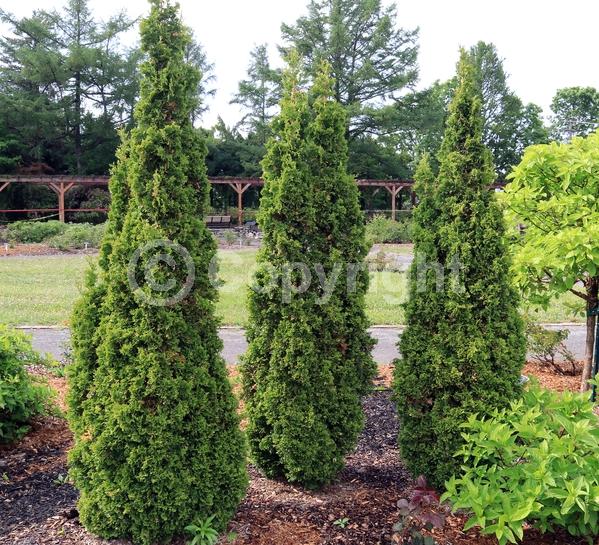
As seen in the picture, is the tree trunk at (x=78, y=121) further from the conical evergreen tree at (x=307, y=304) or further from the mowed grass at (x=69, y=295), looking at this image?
the conical evergreen tree at (x=307, y=304)

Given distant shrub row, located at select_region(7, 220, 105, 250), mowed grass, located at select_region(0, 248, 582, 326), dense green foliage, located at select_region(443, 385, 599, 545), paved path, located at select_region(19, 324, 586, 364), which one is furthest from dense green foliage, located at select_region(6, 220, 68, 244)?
dense green foliage, located at select_region(443, 385, 599, 545)

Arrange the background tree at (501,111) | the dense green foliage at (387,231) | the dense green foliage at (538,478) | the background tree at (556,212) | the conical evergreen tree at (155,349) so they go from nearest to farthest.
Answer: the dense green foliage at (538,478)
the conical evergreen tree at (155,349)
the background tree at (556,212)
the dense green foliage at (387,231)
the background tree at (501,111)

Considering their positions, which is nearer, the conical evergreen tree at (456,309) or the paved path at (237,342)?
the conical evergreen tree at (456,309)

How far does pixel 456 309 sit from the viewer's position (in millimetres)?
3539

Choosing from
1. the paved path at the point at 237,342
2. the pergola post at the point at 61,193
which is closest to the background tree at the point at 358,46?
the pergola post at the point at 61,193

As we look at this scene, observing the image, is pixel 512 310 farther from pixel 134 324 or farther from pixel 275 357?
pixel 134 324

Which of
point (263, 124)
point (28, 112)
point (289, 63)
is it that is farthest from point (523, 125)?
point (289, 63)

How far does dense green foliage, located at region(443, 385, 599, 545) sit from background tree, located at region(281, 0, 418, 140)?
125ft

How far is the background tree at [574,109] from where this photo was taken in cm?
5694

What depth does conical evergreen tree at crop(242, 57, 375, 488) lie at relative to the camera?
3590 mm

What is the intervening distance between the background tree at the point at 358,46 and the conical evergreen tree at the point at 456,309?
122ft

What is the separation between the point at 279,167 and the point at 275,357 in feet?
3.91

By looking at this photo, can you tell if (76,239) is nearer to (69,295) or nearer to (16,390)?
(69,295)

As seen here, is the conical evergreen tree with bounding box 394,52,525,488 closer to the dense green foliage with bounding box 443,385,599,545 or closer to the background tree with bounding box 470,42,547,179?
the dense green foliage with bounding box 443,385,599,545
